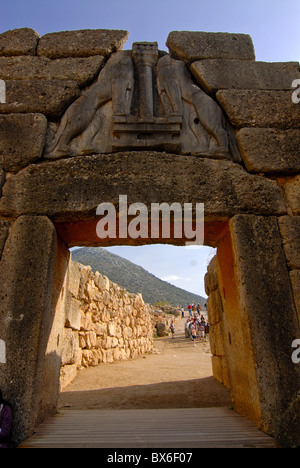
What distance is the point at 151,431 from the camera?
2090 mm

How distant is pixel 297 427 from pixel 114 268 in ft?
152

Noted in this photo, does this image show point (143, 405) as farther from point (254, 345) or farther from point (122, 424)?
point (254, 345)

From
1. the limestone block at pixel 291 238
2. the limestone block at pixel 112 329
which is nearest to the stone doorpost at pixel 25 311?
the limestone block at pixel 291 238

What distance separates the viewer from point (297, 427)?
6.44 ft

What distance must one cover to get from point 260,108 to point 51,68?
89.9 inches

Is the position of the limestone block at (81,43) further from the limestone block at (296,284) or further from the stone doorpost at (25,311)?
the limestone block at (296,284)

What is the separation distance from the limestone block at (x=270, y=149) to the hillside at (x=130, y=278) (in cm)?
3849

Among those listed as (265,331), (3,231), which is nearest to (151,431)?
(265,331)

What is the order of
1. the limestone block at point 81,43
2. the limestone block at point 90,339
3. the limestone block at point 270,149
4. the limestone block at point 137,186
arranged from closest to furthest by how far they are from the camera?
the limestone block at point 137,186 < the limestone block at point 270,149 < the limestone block at point 81,43 < the limestone block at point 90,339

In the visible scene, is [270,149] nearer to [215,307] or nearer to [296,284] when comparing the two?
[296,284]

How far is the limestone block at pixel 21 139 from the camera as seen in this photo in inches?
108

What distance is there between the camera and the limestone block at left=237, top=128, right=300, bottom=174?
9.03 feet
